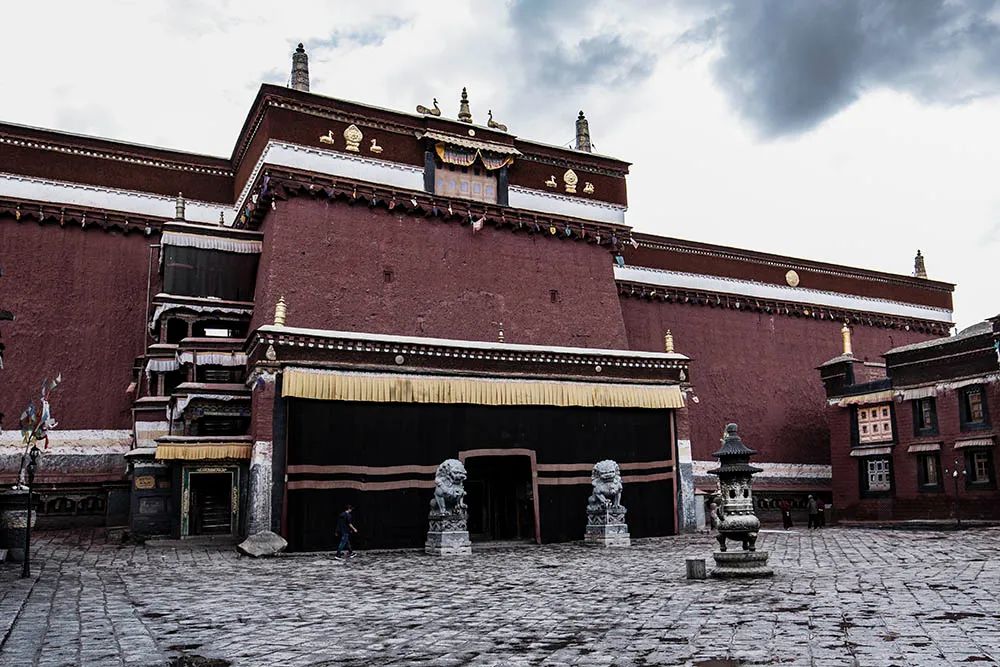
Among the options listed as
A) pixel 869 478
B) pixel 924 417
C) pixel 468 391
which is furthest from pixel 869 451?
pixel 468 391

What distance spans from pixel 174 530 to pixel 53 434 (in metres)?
7.09

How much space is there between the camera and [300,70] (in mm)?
30172

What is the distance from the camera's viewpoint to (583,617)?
12.0 m

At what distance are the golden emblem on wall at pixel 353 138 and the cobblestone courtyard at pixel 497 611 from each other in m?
14.2

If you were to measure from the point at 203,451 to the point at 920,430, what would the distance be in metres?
25.8

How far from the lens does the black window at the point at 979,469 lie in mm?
30469

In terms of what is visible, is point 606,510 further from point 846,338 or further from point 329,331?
point 846,338

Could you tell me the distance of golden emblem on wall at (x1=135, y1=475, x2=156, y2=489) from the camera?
24.6 meters

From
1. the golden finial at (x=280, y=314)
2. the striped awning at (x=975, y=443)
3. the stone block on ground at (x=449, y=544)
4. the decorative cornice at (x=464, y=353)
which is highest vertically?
the golden finial at (x=280, y=314)

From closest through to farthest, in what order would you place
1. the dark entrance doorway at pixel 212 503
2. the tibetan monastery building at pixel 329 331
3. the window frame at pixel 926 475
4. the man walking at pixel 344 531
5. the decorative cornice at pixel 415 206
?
the man walking at pixel 344 531
the tibetan monastery building at pixel 329 331
the dark entrance doorway at pixel 212 503
the decorative cornice at pixel 415 206
the window frame at pixel 926 475

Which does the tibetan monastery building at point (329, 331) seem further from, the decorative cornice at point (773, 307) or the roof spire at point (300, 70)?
the decorative cornice at point (773, 307)

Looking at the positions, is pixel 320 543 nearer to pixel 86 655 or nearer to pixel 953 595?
pixel 86 655

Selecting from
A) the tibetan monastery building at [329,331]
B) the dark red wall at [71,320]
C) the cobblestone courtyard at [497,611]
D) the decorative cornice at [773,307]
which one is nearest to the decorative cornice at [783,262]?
the decorative cornice at [773,307]

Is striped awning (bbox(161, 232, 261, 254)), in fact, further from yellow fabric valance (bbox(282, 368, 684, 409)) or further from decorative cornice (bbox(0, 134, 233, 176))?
yellow fabric valance (bbox(282, 368, 684, 409))
